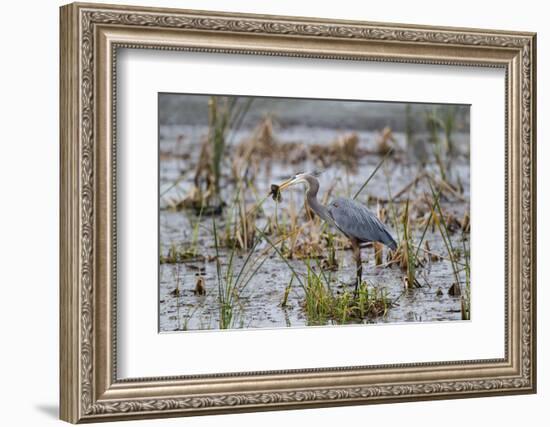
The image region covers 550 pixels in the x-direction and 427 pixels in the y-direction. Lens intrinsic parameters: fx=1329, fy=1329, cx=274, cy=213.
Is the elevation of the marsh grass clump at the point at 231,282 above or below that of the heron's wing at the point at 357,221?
below

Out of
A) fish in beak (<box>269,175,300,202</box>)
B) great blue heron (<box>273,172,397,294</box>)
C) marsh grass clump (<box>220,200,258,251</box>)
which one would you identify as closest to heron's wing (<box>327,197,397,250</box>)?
great blue heron (<box>273,172,397,294</box>)

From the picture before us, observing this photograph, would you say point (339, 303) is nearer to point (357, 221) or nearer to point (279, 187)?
point (357, 221)

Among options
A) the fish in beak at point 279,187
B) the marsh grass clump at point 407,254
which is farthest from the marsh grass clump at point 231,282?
the marsh grass clump at point 407,254

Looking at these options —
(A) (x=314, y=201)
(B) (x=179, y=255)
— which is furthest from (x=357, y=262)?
(B) (x=179, y=255)

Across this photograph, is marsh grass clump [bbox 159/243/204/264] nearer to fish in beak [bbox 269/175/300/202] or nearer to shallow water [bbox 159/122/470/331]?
shallow water [bbox 159/122/470/331]

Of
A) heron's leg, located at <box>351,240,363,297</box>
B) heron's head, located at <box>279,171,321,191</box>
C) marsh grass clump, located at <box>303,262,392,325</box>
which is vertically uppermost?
heron's head, located at <box>279,171,321,191</box>

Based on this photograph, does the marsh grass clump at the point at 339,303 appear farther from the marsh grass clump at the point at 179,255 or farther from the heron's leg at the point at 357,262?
the marsh grass clump at the point at 179,255
